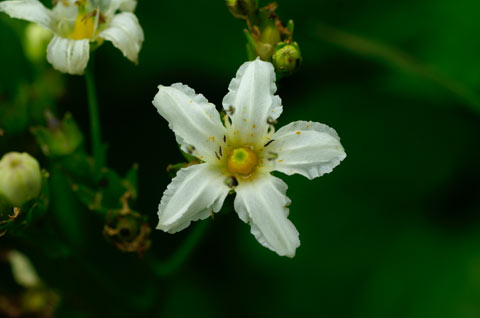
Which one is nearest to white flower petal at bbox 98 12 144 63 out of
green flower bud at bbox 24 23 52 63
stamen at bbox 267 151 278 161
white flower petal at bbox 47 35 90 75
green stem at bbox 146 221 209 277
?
white flower petal at bbox 47 35 90 75

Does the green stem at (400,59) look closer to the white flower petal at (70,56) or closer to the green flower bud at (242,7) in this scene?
the green flower bud at (242,7)

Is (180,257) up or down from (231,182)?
down

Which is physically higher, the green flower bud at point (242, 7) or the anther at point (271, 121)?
the green flower bud at point (242, 7)

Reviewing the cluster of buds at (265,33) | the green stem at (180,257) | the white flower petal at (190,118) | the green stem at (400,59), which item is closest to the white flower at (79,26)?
the white flower petal at (190,118)

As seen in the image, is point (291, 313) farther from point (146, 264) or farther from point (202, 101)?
point (202, 101)

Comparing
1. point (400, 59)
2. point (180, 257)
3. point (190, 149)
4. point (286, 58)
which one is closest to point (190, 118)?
point (190, 149)

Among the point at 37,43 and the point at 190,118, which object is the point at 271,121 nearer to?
the point at 190,118
